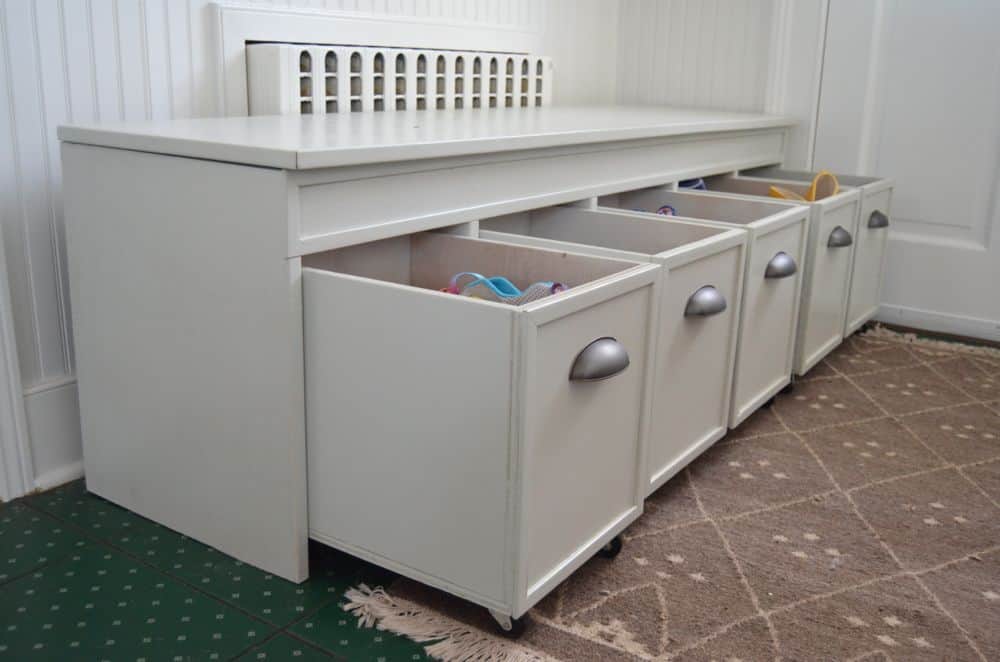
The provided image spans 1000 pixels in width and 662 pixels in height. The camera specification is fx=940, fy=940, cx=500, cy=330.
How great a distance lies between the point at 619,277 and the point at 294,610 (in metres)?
0.53

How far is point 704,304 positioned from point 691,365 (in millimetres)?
101

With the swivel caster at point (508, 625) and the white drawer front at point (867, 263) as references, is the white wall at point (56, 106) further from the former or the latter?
the white drawer front at point (867, 263)

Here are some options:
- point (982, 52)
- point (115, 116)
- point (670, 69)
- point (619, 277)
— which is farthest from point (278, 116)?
point (982, 52)

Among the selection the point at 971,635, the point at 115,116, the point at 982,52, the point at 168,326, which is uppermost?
the point at 982,52

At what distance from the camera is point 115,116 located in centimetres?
135

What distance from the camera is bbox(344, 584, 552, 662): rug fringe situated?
98 cm

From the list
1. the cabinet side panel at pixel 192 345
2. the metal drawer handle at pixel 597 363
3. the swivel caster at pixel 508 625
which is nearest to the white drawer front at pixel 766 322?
the metal drawer handle at pixel 597 363

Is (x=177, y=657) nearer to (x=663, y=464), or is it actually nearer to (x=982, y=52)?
(x=663, y=464)

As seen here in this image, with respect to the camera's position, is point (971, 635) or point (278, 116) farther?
point (278, 116)

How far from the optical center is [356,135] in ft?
3.87

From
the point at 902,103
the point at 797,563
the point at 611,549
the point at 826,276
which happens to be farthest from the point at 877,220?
the point at 611,549

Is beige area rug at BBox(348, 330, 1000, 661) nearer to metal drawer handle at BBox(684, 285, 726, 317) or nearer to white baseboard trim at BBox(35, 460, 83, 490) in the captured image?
metal drawer handle at BBox(684, 285, 726, 317)

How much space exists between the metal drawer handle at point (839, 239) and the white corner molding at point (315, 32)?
0.83 meters

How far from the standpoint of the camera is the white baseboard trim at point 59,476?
1330 mm
